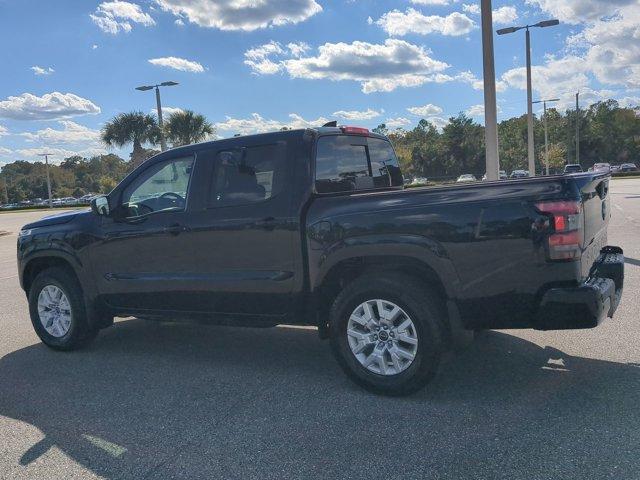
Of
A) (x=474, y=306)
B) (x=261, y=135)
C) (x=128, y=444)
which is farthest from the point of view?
(x=261, y=135)

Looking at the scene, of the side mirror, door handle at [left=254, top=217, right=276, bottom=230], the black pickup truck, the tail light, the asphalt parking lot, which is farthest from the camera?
the side mirror

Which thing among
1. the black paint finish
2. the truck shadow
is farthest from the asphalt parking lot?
the black paint finish

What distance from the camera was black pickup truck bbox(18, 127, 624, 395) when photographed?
12.0 feet

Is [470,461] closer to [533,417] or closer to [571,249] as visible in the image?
[533,417]

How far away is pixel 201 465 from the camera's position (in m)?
3.23

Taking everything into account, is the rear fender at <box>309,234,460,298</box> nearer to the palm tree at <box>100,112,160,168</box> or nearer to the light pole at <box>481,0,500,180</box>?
the light pole at <box>481,0,500,180</box>

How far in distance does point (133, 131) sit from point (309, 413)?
135ft

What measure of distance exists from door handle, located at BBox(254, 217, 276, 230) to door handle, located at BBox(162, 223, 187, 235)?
76cm

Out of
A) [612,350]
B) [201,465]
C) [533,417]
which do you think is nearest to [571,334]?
[612,350]

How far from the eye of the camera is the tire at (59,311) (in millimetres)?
5535

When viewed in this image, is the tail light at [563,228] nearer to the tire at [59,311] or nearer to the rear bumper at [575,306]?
the rear bumper at [575,306]

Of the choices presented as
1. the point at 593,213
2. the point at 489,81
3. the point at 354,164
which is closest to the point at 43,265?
the point at 354,164

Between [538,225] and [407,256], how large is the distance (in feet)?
2.85

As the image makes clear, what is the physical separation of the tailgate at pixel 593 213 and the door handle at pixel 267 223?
2.15 meters
